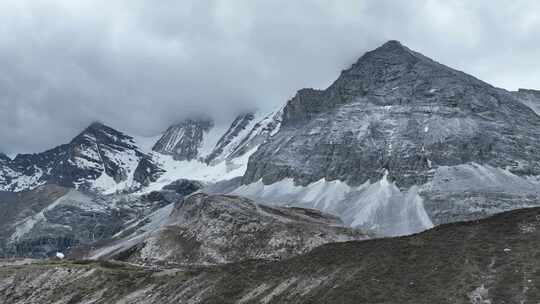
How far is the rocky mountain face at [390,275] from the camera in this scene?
5672 cm

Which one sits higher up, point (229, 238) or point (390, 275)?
point (229, 238)

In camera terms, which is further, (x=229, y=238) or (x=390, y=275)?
(x=229, y=238)

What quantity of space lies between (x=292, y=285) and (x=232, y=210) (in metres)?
114

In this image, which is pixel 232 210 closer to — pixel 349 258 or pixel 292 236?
pixel 292 236

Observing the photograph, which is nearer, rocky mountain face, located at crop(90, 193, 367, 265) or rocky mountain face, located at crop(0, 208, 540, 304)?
rocky mountain face, located at crop(0, 208, 540, 304)

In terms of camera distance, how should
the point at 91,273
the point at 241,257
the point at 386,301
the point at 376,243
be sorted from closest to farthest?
the point at 386,301
the point at 376,243
the point at 91,273
the point at 241,257

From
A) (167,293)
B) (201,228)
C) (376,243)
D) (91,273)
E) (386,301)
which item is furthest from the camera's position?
(201,228)

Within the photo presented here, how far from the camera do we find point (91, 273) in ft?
360

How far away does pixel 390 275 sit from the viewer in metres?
64.1

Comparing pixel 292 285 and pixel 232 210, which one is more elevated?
pixel 232 210

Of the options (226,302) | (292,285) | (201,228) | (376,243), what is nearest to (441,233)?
(376,243)

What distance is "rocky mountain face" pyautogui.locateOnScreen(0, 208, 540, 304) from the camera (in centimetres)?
5672

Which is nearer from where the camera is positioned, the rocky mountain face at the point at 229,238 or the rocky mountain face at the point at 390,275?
the rocky mountain face at the point at 390,275

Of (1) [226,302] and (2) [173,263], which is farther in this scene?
(2) [173,263]
